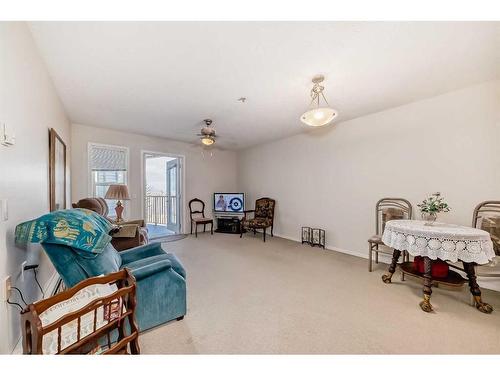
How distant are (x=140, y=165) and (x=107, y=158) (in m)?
0.61

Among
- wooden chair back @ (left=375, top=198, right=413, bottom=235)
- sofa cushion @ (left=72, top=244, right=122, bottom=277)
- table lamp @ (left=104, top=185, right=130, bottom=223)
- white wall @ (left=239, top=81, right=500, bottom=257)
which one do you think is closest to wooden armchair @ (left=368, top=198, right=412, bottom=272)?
wooden chair back @ (left=375, top=198, right=413, bottom=235)

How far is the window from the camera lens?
410cm

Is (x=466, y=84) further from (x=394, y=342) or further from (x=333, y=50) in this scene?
(x=394, y=342)

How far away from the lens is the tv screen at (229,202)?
18.0 feet

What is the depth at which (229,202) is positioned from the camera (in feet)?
18.1

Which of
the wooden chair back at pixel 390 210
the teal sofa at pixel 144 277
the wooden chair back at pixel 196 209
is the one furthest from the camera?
the wooden chair back at pixel 196 209

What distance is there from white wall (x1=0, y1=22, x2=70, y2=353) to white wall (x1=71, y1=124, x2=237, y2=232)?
2213mm

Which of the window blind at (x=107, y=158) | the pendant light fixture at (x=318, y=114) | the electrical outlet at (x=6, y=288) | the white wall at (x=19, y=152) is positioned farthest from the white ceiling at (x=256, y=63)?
the electrical outlet at (x=6, y=288)

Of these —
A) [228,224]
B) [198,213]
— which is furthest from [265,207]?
[198,213]

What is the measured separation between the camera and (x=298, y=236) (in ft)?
15.1

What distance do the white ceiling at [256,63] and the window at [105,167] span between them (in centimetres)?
117

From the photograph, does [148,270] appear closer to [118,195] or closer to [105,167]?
[118,195]

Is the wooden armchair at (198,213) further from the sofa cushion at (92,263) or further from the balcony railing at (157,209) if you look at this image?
the sofa cushion at (92,263)
